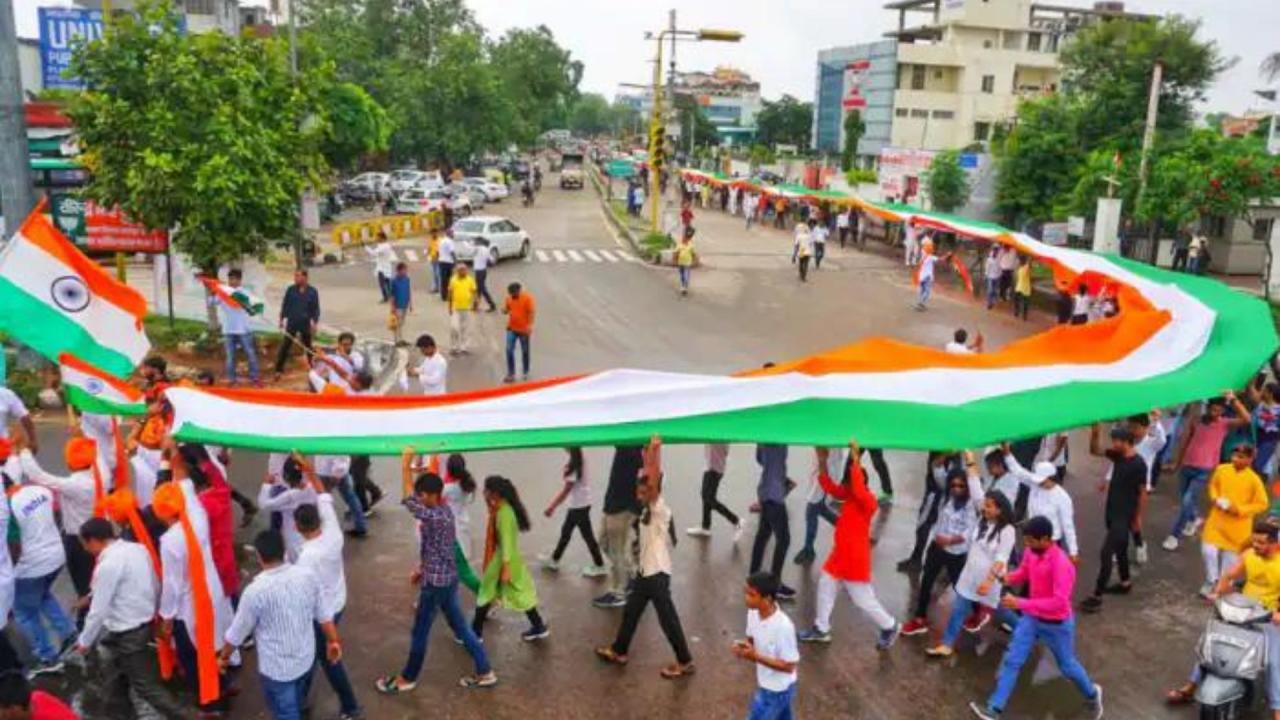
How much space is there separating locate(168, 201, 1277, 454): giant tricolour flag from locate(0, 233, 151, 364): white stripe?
1703mm

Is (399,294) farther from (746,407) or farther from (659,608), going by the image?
(659,608)

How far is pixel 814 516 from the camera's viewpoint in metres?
8.69

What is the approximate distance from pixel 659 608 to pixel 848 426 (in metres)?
1.79

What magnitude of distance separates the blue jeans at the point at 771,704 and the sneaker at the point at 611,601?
2401 millimetres

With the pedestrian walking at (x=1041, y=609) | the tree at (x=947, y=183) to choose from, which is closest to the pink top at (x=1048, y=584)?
the pedestrian walking at (x=1041, y=609)

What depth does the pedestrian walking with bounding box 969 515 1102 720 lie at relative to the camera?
242 inches

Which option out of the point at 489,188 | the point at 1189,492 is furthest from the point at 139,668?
the point at 489,188

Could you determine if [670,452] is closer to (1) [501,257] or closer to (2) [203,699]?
(2) [203,699]

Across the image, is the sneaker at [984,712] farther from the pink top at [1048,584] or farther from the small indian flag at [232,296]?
the small indian flag at [232,296]

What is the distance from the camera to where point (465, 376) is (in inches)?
598

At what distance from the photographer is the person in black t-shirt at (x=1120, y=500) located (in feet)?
26.1

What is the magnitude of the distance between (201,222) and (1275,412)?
13141mm

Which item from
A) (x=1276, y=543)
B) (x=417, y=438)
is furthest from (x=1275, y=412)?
(x=417, y=438)

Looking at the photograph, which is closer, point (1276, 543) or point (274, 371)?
point (1276, 543)
